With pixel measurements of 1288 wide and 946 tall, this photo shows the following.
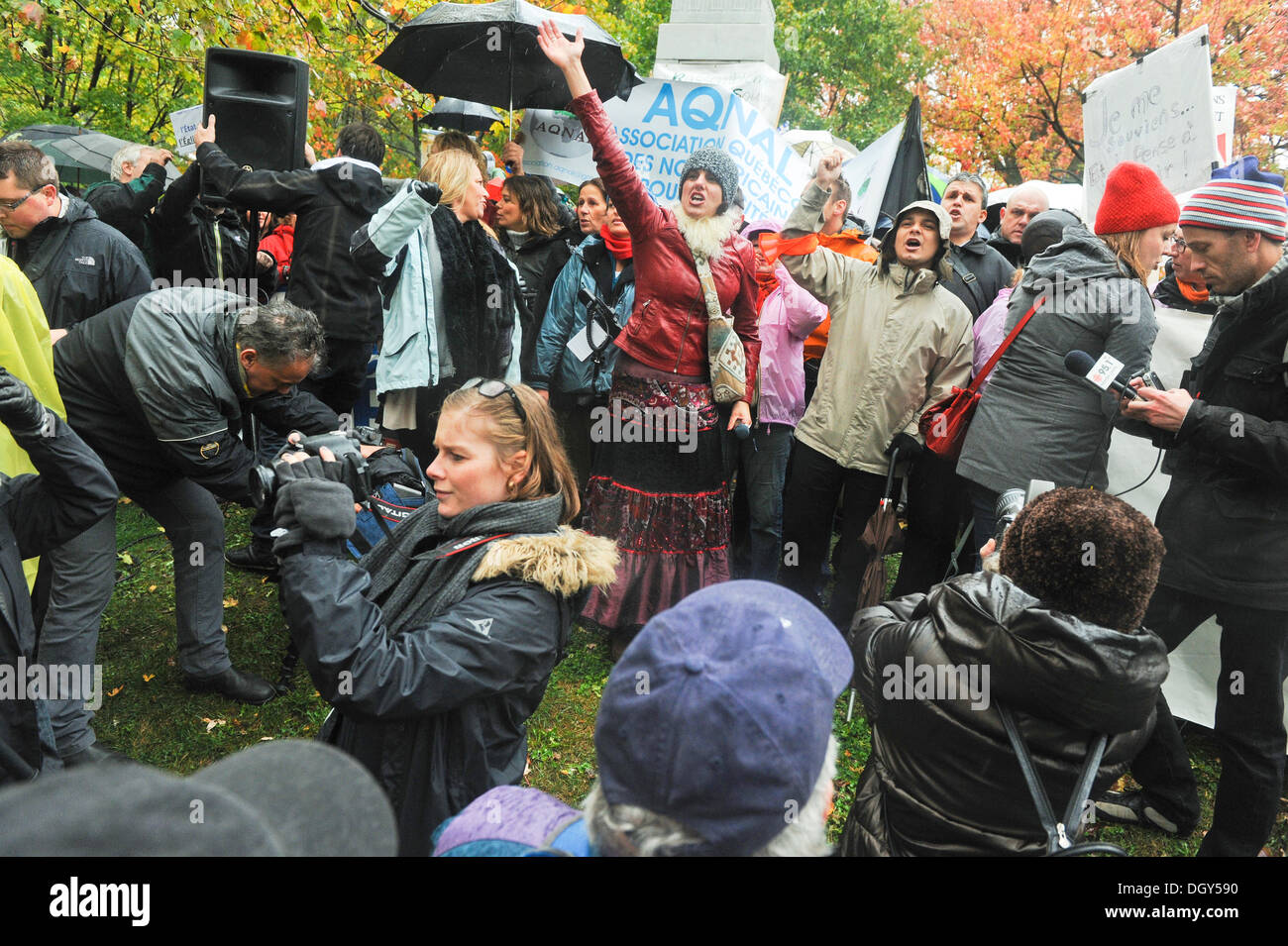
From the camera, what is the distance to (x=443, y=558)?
1.92 metres

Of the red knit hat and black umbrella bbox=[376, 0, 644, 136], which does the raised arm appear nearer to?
black umbrella bbox=[376, 0, 644, 136]

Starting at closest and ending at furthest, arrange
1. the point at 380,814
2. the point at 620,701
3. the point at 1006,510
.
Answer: the point at 380,814 → the point at 620,701 → the point at 1006,510

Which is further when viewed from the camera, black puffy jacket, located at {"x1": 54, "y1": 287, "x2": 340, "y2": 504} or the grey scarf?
black puffy jacket, located at {"x1": 54, "y1": 287, "x2": 340, "y2": 504}

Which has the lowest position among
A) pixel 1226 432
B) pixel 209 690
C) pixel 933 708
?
pixel 209 690

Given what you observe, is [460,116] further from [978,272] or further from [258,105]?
[978,272]

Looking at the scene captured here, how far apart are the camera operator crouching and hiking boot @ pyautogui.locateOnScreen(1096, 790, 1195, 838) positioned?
3399mm

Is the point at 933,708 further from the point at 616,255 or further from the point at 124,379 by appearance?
the point at 616,255

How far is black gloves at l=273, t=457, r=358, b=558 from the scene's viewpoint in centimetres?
176

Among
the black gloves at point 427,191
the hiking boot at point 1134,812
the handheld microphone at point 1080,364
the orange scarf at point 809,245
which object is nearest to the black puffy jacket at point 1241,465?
the handheld microphone at point 1080,364

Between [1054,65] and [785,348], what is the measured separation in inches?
756

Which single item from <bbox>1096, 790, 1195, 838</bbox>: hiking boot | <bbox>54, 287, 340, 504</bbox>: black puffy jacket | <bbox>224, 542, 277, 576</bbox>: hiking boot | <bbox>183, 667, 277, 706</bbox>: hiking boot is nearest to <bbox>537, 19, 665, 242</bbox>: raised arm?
<bbox>54, 287, 340, 504</bbox>: black puffy jacket

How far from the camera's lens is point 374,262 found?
4.27 m

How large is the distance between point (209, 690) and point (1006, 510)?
3.23 m

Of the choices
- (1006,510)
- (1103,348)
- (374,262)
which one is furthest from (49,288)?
(1103,348)
